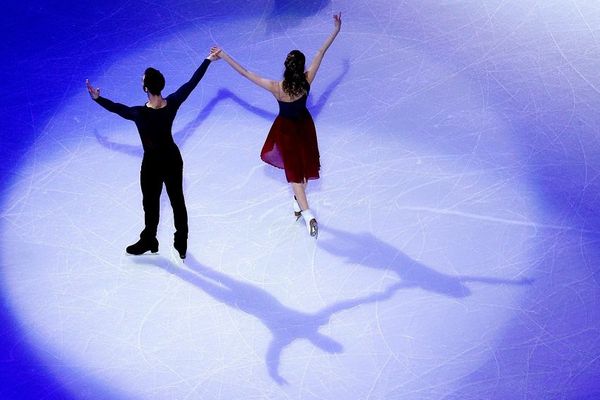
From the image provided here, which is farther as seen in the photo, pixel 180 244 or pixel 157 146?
pixel 180 244

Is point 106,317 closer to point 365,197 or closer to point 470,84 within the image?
point 365,197

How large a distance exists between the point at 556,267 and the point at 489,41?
9.85 feet

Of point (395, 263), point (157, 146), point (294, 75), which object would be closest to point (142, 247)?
point (157, 146)

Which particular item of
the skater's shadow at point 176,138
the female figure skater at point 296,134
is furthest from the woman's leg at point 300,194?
the skater's shadow at point 176,138

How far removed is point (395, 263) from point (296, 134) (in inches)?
46.1

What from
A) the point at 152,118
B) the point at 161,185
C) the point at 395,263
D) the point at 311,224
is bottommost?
the point at 395,263

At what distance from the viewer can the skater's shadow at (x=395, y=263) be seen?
5426mm

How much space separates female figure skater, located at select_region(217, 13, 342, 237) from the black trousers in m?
0.82

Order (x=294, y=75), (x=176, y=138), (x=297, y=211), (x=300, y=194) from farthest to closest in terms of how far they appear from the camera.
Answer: (x=176, y=138), (x=297, y=211), (x=300, y=194), (x=294, y=75)

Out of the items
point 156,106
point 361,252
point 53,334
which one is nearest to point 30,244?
point 53,334

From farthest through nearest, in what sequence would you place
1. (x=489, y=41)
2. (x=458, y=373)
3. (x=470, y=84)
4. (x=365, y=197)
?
1. (x=489, y=41)
2. (x=470, y=84)
3. (x=365, y=197)
4. (x=458, y=373)

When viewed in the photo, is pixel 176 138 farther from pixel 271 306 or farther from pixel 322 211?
pixel 271 306

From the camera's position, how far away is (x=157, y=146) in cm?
500

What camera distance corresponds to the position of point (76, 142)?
22.1 feet
